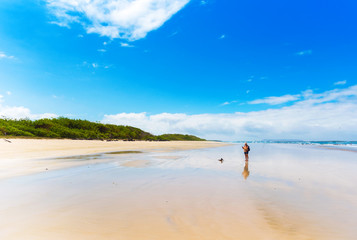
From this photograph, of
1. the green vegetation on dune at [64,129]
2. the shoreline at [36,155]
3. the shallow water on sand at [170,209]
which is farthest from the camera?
the green vegetation on dune at [64,129]

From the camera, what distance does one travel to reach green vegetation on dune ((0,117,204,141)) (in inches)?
1356

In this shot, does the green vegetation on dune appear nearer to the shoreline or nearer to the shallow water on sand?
the shoreline

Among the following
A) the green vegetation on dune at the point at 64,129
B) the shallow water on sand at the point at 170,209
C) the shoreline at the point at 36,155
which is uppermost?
the green vegetation on dune at the point at 64,129

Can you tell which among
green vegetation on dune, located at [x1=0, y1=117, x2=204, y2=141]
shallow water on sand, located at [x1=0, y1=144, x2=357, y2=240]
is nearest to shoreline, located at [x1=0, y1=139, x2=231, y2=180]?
shallow water on sand, located at [x1=0, y1=144, x2=357, y2=240]

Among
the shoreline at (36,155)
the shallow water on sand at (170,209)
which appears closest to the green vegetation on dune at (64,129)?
the shoreline at (36,155)

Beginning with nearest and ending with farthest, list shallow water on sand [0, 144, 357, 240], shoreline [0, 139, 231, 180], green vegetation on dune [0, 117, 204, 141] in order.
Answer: shallow water on sand [0, 144, 357, 240] < shoreline [0, 139, 231, 180] < green vegetation on dune [0, 117, 204, 141]

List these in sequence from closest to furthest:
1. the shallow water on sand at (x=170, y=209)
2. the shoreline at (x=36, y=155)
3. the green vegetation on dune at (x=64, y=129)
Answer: the shallow water on sand at (x=170, y=209), the shoreline at (x=36, y=155), the green vegetation on dune at (x=64, y=129)

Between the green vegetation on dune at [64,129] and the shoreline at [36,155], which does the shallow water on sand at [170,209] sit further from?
the green vegetation on dune at [64,129]

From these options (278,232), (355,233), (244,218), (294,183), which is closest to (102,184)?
(244,218)

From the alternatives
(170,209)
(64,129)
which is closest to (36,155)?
(170,209)

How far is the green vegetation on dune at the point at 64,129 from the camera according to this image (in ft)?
113

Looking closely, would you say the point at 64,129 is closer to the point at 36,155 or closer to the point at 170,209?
the point at 36,155

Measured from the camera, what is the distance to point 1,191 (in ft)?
21.2

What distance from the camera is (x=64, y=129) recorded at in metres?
43.6
